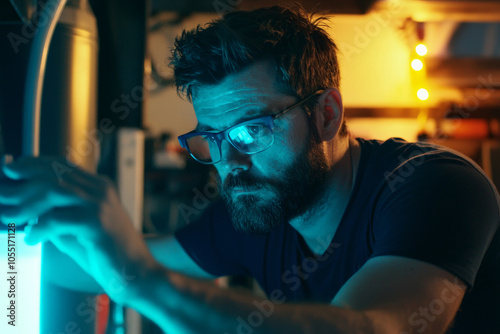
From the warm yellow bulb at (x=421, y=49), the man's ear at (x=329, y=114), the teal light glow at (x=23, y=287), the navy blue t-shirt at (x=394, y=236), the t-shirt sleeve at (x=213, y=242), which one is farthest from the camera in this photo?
the warm yellow bulb at (x=421, y=49)

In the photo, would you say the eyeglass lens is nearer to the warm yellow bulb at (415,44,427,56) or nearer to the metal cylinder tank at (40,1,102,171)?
the metal cylinder tank at (40,1,102,171)

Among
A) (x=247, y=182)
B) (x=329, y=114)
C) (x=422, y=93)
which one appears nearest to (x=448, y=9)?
(x=422, y=93)

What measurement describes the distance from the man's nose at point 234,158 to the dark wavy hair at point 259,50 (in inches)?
5.3

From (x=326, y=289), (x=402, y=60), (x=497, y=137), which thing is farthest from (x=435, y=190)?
(x=402, y=60)

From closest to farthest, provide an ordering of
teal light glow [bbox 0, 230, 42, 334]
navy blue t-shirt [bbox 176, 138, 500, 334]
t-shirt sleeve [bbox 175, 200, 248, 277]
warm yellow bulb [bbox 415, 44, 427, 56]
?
teal light glow [bbox 0, 230, 42, 334] → navy blue t-shirt [bbox 176, 138, 500, 334] → t-shirt sleeve [bbox 175, 200, 248, 277] → warm yellow bulb [bbox 415, 44, 427, 56]

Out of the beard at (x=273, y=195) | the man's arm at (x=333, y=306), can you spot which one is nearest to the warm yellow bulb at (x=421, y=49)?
the beard at (x=273, y=195)

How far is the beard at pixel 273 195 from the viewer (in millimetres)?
887

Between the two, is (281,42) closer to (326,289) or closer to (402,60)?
(326,289)

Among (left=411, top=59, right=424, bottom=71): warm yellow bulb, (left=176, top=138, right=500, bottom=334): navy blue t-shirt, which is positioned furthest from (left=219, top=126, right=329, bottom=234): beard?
(left=411, top=59, right=424, bottom=71): warm yellow bulb

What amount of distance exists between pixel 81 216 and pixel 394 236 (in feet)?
1.50

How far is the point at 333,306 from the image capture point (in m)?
0.55

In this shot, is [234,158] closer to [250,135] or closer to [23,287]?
[250,135]

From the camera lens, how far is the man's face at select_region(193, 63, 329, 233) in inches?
34.7

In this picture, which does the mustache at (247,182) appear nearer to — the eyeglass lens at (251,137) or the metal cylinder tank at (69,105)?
the eyeglass lens at (251,137)
